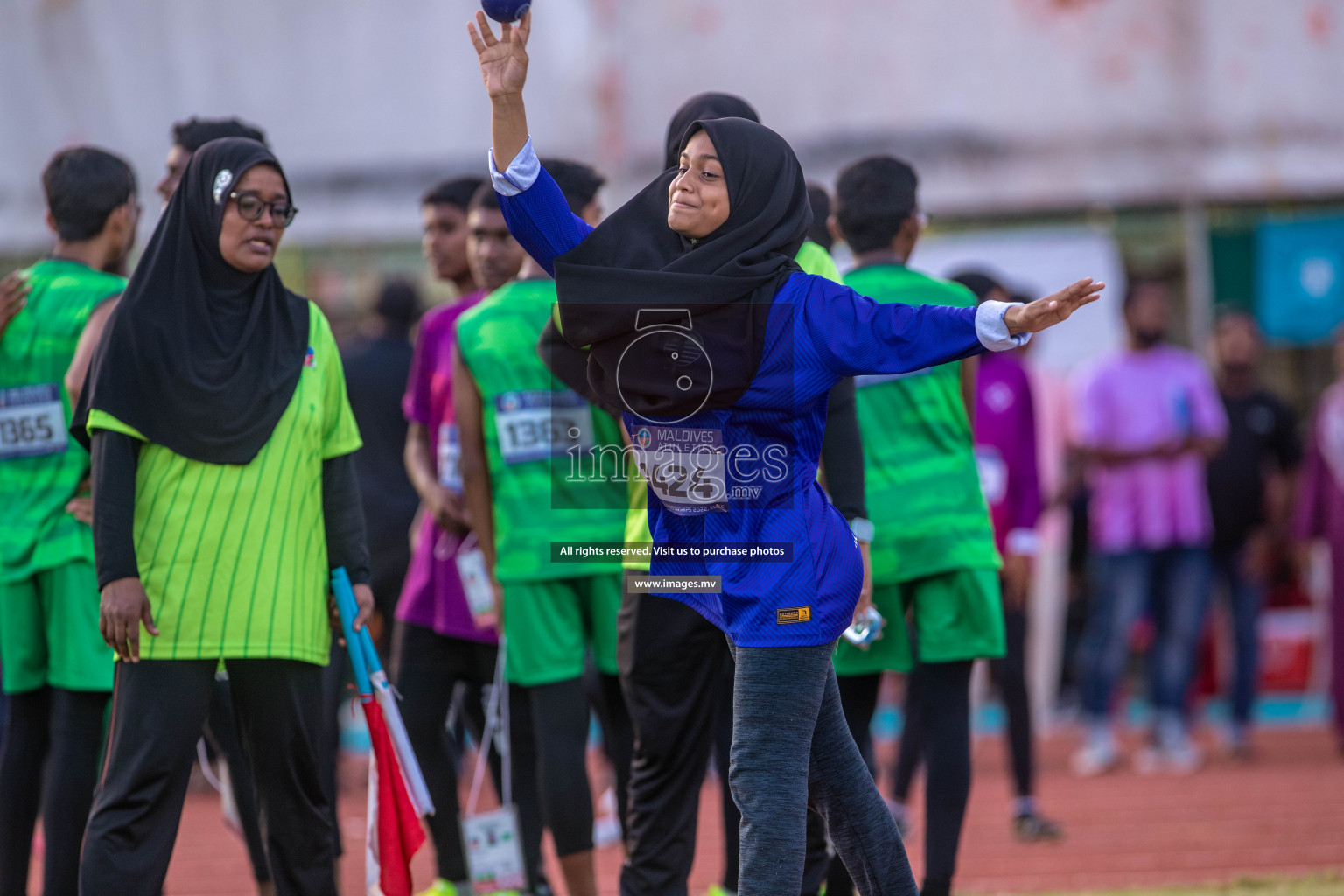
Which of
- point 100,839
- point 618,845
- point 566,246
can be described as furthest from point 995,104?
point 100,839

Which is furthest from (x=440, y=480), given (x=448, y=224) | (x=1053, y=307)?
(x=1053, y=307)

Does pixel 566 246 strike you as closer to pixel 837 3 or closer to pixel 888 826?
pixel 888 826

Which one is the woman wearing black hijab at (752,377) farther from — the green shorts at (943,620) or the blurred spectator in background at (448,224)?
the blurred spectator in background at (448,224)

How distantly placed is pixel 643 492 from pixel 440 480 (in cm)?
142

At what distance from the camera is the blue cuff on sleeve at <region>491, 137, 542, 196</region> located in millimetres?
3162

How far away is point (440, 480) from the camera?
497 cm

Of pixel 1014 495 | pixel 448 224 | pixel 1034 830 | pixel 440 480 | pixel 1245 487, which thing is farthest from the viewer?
pixel 1245 487

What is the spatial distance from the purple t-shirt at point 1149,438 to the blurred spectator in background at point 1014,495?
226 centimetres

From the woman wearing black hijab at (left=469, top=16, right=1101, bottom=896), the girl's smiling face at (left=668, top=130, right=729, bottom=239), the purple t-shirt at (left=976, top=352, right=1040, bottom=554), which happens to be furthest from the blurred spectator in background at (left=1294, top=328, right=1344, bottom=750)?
the girl's smiling face at (left=668, top=130, right=729, bottom=239)

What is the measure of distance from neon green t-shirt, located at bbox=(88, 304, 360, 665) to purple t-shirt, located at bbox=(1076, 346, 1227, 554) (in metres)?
5.60

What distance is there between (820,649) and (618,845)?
132 inches

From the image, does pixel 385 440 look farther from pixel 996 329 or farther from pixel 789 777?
pixel 996 329

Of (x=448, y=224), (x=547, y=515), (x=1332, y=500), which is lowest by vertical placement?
(x=1332, y=500)

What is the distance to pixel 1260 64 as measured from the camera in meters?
9.38
